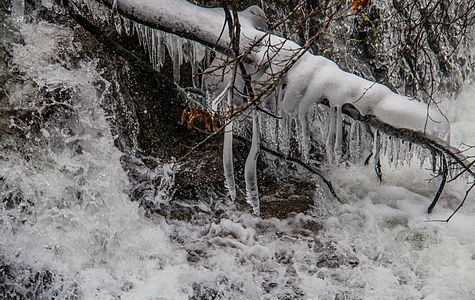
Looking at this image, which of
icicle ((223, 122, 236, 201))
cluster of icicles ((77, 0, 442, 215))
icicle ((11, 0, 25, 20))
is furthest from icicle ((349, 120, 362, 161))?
icicle ((11, 0, 25, 20))

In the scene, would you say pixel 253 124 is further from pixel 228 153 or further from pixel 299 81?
pixel 299 81

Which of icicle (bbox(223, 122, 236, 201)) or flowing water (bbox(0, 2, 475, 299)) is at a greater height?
icicle (bbox(223, 122, 236, 201))

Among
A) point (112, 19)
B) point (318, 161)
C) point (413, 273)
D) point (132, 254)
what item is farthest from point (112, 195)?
point (413, 273)

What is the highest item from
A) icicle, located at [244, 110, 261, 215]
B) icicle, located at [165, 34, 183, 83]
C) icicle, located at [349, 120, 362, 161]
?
icicle, located at [165, 34, 183, 83]

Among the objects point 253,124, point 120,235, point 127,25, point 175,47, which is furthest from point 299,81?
point 120,235

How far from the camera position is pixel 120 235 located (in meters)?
4.21

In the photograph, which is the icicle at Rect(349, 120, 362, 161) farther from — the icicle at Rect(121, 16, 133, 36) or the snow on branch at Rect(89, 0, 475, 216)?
the icicle at Rect(121, 16, 133, 36)

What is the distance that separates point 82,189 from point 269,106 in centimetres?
156

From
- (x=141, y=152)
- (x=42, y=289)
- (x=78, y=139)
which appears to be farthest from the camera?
(x=141, y=152)

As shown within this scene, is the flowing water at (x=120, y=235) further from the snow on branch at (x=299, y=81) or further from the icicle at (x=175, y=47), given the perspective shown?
the snow on branch at (x=299, y=81)

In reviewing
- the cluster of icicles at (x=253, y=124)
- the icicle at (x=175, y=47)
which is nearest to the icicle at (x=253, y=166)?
the cluster of icicles at (x=253, y=124)

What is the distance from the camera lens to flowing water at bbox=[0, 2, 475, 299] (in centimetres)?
386

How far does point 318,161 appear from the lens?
5.23 m

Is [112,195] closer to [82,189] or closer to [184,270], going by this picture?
[82,189]
